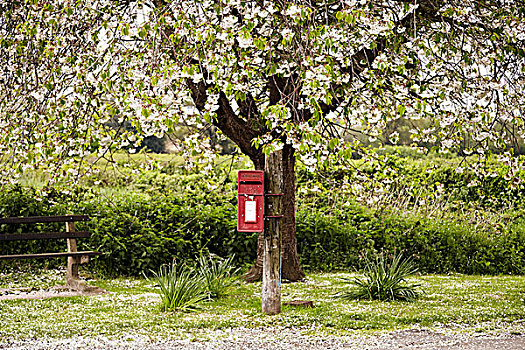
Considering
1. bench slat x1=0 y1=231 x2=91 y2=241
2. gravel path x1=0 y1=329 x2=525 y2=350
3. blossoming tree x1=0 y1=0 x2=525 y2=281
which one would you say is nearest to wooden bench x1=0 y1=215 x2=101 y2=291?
bench slat x1=0 y1=231 x2=91 y2=241

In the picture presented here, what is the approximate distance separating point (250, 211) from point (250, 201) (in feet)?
0.32

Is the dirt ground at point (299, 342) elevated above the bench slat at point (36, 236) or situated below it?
below

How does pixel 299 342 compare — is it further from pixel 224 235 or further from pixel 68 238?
pixel 224 235

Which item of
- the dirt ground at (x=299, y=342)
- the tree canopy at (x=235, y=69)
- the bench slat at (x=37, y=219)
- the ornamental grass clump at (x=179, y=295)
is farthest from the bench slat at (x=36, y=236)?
the dirt ground at (x=299, y=342)

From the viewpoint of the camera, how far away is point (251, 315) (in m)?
5.42

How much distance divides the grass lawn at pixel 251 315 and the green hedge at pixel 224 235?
1.33m

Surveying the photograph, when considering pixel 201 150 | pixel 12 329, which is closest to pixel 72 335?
pixel 12 329

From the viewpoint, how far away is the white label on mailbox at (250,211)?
5.38 metres

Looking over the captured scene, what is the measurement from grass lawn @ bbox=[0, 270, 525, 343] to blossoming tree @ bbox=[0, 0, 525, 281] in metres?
1.39

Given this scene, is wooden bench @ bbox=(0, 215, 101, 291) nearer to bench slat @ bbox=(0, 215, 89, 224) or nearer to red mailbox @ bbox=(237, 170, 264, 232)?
bench slat @ bbox=(0, 215, 89, 224)

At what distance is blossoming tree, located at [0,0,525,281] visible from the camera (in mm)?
5117

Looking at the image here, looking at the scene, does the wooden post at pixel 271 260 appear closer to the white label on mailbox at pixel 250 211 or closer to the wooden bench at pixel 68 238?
the white label on mailbox at pixel 250 211

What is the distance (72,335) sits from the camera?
4699 millimetres

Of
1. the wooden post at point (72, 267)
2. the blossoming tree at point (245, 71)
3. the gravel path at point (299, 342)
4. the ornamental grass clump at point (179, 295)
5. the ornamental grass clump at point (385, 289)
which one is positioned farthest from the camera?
the wooden post at point (72, 267)
